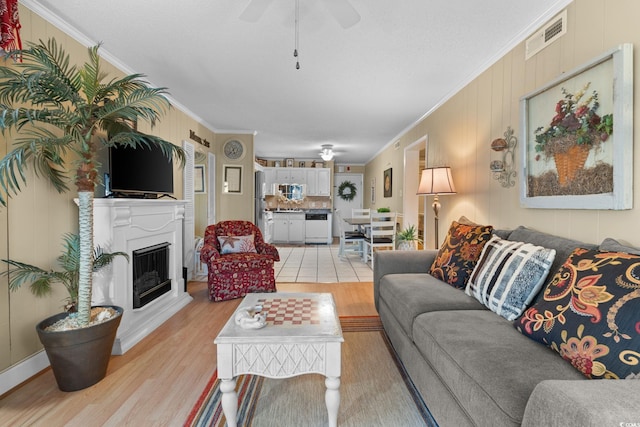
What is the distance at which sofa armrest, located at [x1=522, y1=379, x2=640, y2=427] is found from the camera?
2.18ft

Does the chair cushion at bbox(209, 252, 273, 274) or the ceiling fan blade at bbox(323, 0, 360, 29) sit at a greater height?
the ceiling fan blade at bbox(323, 0, 360, 29)

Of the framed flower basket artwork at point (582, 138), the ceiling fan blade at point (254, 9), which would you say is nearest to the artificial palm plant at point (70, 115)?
the ceiling fan blade at point (254, 9)

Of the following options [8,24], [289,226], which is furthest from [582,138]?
A: [289,226]

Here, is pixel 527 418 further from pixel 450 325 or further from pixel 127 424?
pixel 127 424

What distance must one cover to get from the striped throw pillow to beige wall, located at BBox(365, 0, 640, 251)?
1.29 ft

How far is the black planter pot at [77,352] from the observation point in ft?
5.82

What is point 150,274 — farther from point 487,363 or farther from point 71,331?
point 487,363

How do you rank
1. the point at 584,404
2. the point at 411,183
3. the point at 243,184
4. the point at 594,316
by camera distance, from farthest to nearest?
1. the point at 243,184
2. the point at 411,183
3. the point at 594,316
4. the point at 584,404

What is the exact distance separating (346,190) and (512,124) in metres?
7.05

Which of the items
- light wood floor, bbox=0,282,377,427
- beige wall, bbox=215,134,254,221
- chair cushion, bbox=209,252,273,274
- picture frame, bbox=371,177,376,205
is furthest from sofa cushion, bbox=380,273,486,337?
picture frame, bbox=371,177,376,205

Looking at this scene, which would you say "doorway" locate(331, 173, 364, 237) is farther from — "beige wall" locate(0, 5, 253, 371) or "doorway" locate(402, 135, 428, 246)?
"beige wall" locate(0, 5, 253, 371)

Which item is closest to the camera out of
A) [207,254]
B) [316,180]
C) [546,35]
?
[546,35]

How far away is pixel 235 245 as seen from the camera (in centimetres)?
384

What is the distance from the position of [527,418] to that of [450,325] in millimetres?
732
